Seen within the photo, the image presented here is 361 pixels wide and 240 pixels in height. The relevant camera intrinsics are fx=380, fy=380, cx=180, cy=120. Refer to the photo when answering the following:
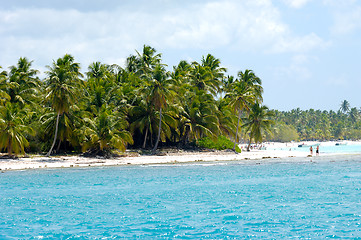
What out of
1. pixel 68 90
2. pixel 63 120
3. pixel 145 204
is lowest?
pixel 145 204

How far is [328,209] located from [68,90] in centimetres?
2966

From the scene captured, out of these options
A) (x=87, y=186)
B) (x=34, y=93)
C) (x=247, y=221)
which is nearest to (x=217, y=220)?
(x=247, y=221)

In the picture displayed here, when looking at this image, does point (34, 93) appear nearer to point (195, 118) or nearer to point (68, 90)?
point (68, 90)

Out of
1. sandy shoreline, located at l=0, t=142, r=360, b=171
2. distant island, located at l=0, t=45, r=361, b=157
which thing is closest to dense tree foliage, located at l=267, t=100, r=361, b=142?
distant island, located at l=0, t=45, r=361, b=157

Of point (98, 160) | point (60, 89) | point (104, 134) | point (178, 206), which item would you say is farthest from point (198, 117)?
point (178, 206)

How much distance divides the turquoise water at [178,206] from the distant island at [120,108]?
10867 mm

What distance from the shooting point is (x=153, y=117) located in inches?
1987

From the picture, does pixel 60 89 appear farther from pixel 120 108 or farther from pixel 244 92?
pixel 244 92

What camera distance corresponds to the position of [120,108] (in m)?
50.1

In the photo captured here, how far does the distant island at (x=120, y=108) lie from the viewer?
40.3 m

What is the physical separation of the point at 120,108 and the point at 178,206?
33.0 m

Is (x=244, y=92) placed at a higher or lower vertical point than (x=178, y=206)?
higher

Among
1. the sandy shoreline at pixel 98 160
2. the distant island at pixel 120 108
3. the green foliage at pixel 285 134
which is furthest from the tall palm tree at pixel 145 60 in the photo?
the green foliage at pixel 285 134

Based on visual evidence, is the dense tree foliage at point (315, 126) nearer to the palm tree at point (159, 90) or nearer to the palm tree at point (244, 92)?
the palm tree at point (244, 92)
